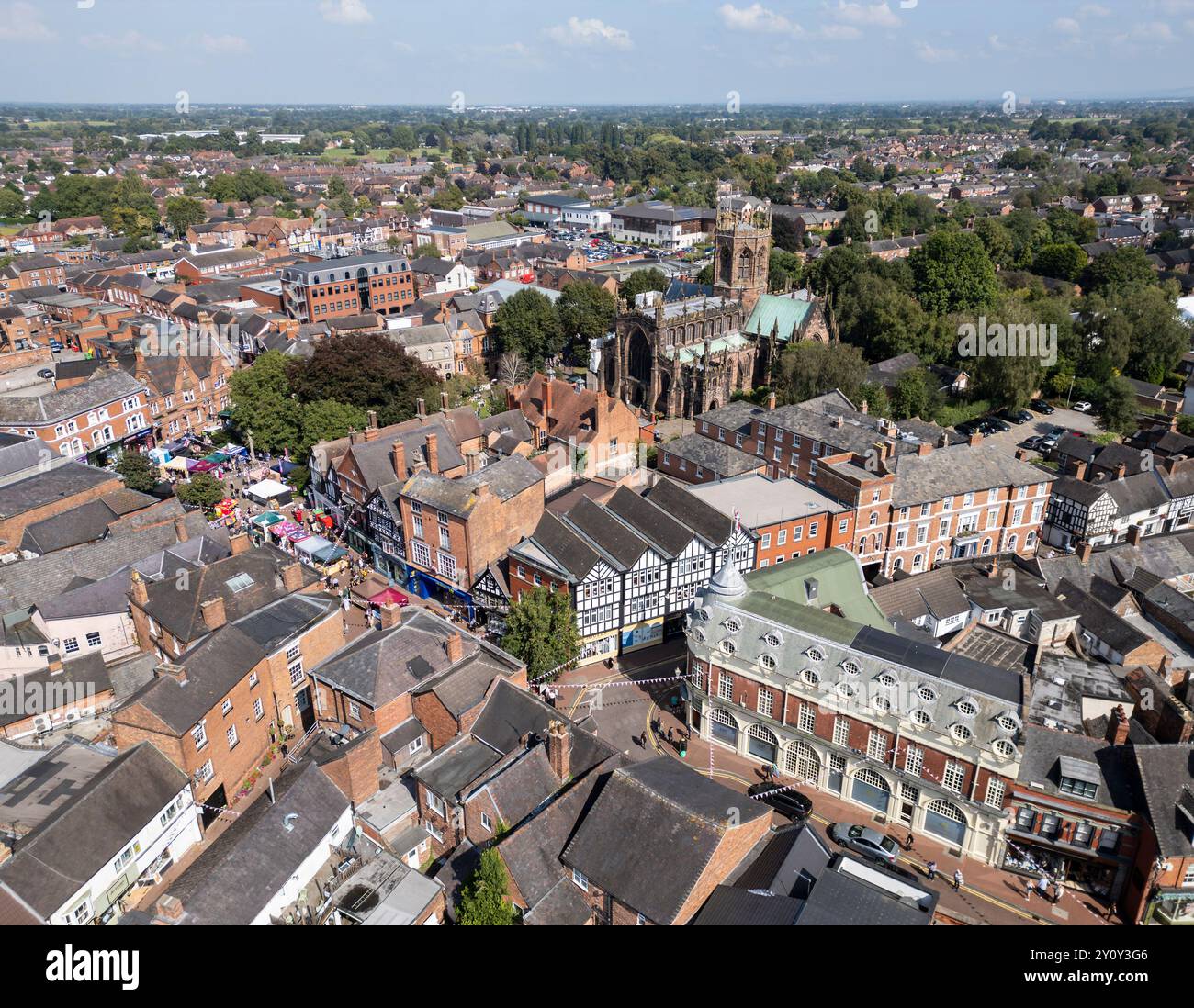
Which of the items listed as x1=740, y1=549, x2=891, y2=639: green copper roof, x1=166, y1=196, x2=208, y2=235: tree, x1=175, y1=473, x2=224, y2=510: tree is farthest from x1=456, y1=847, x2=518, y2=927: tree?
x1=166, y1=196, x2=208, y2=235: tree

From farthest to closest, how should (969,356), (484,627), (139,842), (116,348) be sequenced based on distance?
(116,348)
(969,356)
(484,627)
(139,842)

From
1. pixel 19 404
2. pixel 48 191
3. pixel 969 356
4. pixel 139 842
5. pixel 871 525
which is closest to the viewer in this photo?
pixel 139 842

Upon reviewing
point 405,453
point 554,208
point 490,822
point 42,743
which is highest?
point 554,208

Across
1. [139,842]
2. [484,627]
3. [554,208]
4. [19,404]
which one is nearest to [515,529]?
[484,627]

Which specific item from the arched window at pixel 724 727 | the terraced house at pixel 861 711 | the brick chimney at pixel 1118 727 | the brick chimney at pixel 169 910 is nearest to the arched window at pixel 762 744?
the terraced house at pixel 861 711

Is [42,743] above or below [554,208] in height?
below

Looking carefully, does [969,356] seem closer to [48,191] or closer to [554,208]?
[554,208]
